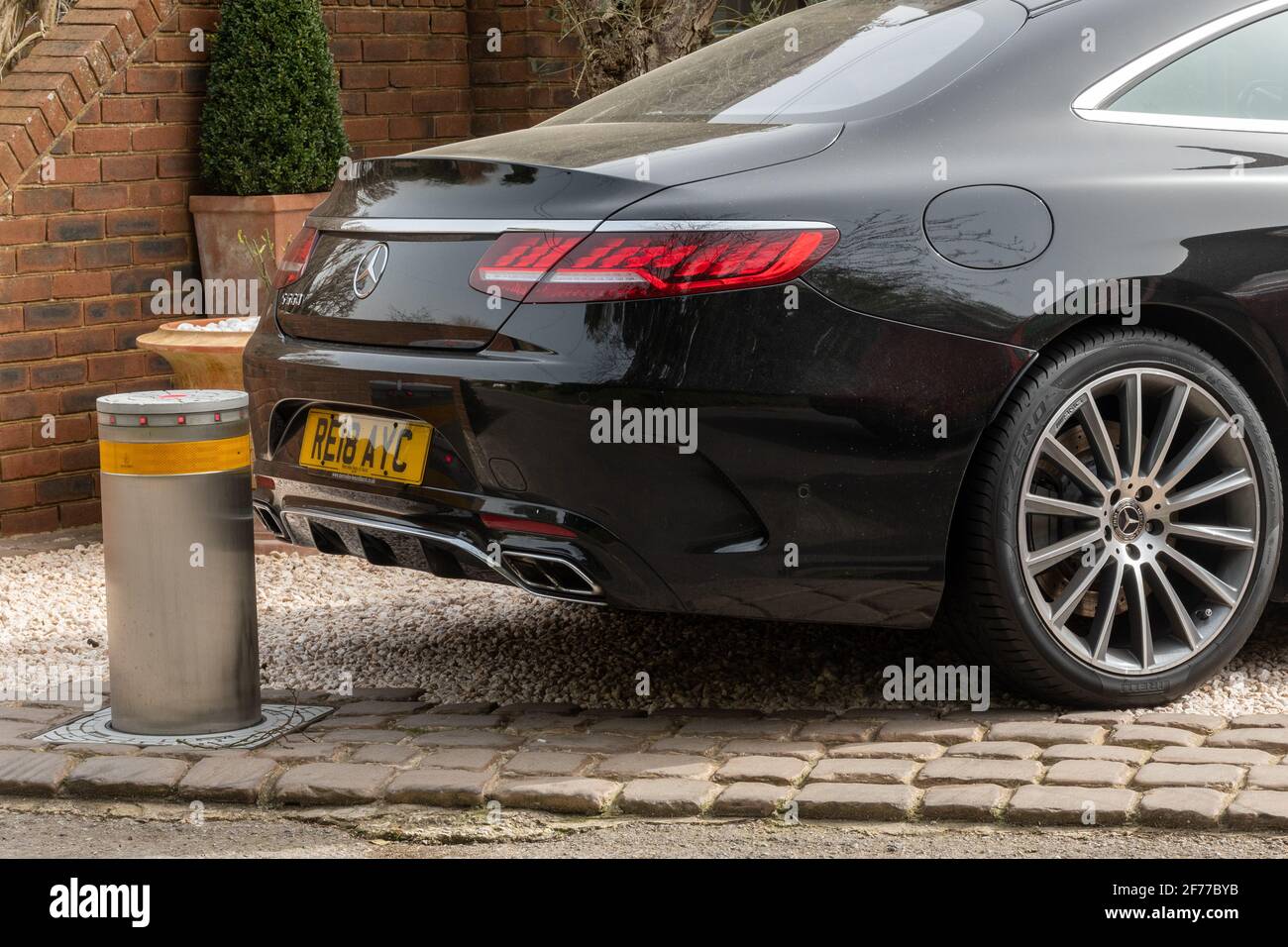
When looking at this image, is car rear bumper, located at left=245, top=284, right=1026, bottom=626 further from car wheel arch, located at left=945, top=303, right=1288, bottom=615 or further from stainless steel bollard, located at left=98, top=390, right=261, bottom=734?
stainless steel bollard, located at left=98, top=390, right=261, bottom=734

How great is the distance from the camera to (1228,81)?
4.38 meters

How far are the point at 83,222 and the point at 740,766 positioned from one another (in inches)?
178

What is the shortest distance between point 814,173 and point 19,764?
87.2 inches

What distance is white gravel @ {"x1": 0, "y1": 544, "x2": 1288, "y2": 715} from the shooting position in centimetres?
459

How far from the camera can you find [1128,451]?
4223mm

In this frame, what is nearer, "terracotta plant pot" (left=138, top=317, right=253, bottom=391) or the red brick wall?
"terracotta plant pot" (left=138, top=317, right=253, bottom=391)

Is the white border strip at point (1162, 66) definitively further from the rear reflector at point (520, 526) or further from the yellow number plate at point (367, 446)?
the yellow number plate at point (367, 446)

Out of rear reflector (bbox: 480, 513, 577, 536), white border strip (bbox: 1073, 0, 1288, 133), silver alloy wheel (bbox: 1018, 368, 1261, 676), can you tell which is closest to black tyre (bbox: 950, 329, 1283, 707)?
silver alloy wheel (bbox: 1018, 368, 1261, 676)

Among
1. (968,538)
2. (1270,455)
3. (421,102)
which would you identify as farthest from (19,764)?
(421,102)

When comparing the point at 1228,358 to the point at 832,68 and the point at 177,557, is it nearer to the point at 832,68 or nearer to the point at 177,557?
the point at 832,68

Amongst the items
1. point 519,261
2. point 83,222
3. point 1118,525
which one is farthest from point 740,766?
point 83,222

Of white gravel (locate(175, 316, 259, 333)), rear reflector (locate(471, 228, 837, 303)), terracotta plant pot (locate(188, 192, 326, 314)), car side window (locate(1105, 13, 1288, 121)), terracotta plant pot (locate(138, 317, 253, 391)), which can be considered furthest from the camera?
terracotta plant pot (locate(188, 192, 326, 314))

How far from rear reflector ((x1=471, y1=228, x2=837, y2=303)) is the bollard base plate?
125cm

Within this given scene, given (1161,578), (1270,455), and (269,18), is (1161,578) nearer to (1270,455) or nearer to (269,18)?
(1270,455)
